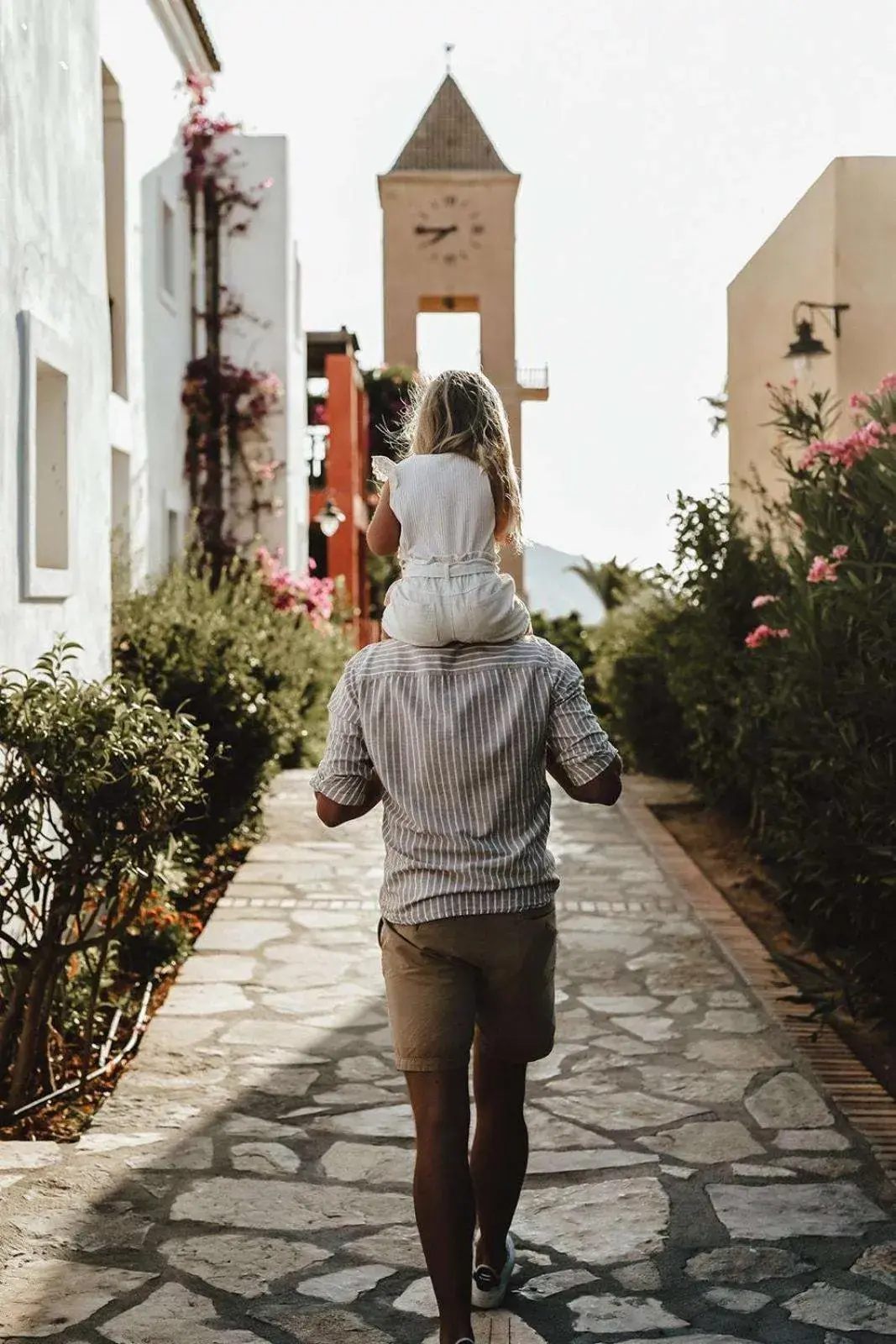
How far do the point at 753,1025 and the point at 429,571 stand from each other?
143 inches

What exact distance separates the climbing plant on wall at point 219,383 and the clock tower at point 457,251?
17474 mm

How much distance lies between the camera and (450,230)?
37.0 m

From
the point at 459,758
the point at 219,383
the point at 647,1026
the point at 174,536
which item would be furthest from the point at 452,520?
the point at 219,383

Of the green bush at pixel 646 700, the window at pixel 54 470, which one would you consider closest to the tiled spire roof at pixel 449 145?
the green bush at pixel 646 700

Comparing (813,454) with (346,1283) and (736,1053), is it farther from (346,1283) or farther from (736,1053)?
(346,1283)

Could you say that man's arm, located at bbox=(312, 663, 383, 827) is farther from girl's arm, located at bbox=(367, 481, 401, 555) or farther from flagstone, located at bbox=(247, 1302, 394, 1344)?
flagstone, located at bbox=(247, 1302, 394, 1344)

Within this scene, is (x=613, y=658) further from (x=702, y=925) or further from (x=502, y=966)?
(x=502, y=966)

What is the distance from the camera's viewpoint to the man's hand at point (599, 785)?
3.31 metres

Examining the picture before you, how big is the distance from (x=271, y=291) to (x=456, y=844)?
16.7m

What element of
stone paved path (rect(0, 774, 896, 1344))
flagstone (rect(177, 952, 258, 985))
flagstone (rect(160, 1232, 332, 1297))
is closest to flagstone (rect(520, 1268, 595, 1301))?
stone paved path (rect(0, 774, 896, 1344))

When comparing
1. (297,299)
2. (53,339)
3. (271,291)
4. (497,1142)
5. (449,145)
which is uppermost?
(449,145)

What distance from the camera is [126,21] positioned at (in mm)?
13172

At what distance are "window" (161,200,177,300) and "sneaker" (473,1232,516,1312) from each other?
1316 centimetres

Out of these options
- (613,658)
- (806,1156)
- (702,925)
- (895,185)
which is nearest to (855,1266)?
(806,1156)
